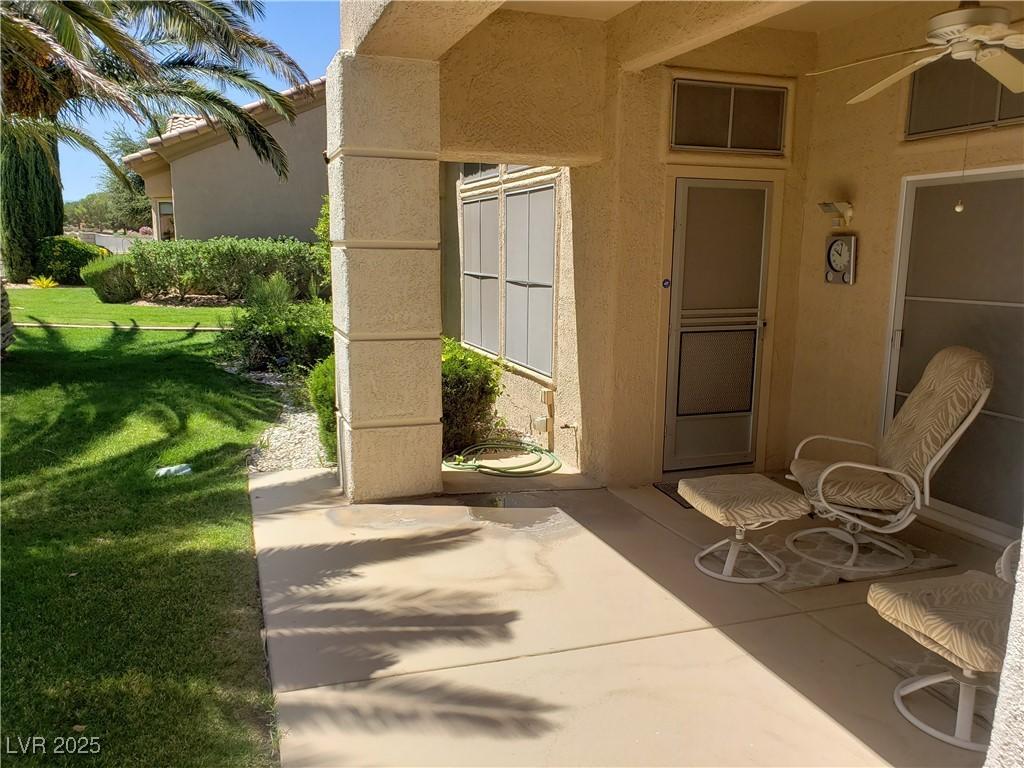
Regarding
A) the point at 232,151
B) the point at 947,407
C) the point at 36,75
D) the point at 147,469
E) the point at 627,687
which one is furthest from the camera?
the point at 232,151

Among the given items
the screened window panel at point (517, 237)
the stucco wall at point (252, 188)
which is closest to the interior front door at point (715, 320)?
the screened window panel at point (517, 237)

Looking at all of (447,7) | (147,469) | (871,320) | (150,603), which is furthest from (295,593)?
(871,320)

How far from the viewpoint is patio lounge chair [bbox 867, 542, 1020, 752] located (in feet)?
9.96

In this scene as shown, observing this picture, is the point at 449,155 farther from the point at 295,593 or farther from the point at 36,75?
the point at 36,75

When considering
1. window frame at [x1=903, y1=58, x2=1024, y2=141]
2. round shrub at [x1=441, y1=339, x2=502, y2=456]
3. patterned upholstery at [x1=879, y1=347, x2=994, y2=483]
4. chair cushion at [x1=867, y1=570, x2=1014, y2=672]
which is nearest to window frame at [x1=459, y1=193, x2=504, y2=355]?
round shrub at [x1=441, y1=339, x2=502, y2=456]

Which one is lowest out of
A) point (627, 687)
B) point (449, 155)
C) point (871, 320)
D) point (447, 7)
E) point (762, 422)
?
point (627, 687)

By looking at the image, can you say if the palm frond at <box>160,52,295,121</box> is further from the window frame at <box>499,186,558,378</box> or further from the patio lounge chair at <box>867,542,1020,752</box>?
the patio lounge chair at <box>867,542,1020,752</box>

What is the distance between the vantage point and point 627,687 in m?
3.67

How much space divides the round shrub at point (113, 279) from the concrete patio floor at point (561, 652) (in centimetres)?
1420

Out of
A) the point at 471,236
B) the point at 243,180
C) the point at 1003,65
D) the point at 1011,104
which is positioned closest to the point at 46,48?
the point at 471,236

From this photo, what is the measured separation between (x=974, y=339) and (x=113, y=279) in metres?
17.5

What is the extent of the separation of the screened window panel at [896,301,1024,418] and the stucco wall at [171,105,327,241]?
Answer: 54.7 feet

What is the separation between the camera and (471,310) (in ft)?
36.8

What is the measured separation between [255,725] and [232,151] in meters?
18.8
